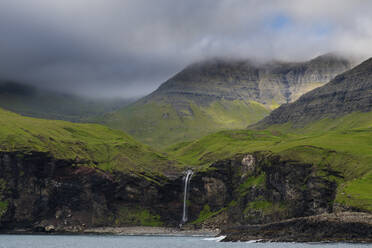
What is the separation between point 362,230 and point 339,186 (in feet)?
225

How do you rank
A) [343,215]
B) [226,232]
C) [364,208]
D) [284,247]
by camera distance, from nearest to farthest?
[284,247]
[343,215]
[364,208]
[226,232]

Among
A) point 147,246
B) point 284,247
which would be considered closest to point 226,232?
point 147,246

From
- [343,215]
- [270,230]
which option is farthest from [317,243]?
[270,230]

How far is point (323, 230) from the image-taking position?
133500mm

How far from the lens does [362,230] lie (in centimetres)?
12512

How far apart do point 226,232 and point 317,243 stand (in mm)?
58619

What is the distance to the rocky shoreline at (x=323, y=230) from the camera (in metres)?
126

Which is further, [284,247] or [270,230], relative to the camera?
[270,230]

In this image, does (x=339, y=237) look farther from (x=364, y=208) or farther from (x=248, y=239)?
(x=248, y=239)

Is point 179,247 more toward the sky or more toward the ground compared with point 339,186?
more toward the ground

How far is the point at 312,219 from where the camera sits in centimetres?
13962

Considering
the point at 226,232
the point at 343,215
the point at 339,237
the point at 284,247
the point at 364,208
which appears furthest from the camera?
the point at 226,232

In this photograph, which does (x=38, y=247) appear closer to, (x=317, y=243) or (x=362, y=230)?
(x=317, y=243)

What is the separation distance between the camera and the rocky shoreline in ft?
413
